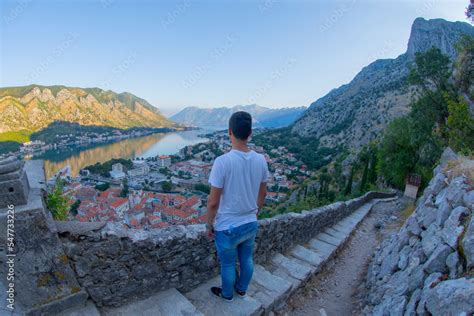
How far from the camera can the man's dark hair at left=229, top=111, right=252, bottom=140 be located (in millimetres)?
2143

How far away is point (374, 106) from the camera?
64.5 meters

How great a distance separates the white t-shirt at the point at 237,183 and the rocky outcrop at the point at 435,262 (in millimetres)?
1497

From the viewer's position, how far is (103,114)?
14712 cm

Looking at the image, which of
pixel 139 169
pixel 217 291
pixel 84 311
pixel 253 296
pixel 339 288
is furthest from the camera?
pixel 139 169

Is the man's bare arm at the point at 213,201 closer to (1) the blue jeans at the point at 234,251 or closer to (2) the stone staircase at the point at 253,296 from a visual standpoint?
(1) the blue jeans at the point at 234,251

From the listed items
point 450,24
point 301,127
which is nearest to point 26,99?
point 301,127

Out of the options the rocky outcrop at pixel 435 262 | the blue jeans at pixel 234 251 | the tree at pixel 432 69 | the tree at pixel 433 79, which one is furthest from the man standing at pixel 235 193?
the tree at pixel 432 69

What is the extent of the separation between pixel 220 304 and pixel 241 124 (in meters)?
1.85

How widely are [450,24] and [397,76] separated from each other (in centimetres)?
4179

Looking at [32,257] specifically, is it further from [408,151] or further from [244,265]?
[408,151]

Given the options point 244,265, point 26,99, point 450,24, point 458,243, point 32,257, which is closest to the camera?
point 32,257

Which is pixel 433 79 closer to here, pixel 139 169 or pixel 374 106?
pixel 374 106

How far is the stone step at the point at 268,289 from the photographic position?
2842 mm

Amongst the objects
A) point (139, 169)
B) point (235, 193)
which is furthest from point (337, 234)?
point (139, 169)
